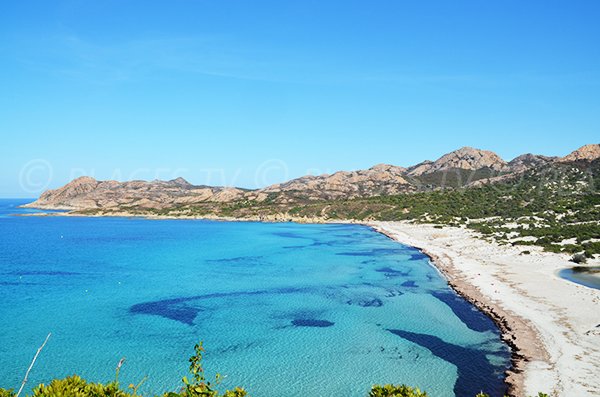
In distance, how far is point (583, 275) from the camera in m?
42.8

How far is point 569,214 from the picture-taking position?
8481 centimetres

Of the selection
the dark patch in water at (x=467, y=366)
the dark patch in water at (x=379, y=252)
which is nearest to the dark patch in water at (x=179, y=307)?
the dark patch in water at (x=467, y=366)

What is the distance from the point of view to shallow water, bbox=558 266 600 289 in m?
39.3

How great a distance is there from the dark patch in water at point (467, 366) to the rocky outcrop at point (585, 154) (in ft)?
469

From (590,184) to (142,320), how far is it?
399 ft

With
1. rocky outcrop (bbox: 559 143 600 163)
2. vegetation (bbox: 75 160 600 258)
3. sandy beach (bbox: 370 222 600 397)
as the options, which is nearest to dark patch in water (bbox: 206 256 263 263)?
sandy beach (bbox: 370 222 600 397)

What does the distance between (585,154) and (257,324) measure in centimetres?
15325

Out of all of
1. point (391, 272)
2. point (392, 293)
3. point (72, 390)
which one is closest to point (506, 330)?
point (392, 293)

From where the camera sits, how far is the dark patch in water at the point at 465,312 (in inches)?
1197

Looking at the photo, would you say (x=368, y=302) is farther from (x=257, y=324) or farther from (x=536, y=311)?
(x=536, y=311)

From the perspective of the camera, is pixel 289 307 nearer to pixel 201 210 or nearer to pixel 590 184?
pixel 590 184

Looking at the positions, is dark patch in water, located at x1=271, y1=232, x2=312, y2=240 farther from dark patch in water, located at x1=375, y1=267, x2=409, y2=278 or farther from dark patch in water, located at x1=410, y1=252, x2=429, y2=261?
dark patch in water, located at x1=375, y1=267, x2=409, y2=278

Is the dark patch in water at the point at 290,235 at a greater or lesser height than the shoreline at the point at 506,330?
greater

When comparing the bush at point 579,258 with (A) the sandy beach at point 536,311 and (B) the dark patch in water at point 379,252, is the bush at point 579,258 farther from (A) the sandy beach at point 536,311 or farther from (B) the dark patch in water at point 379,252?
(B) the dark patch in water at point 379,252
